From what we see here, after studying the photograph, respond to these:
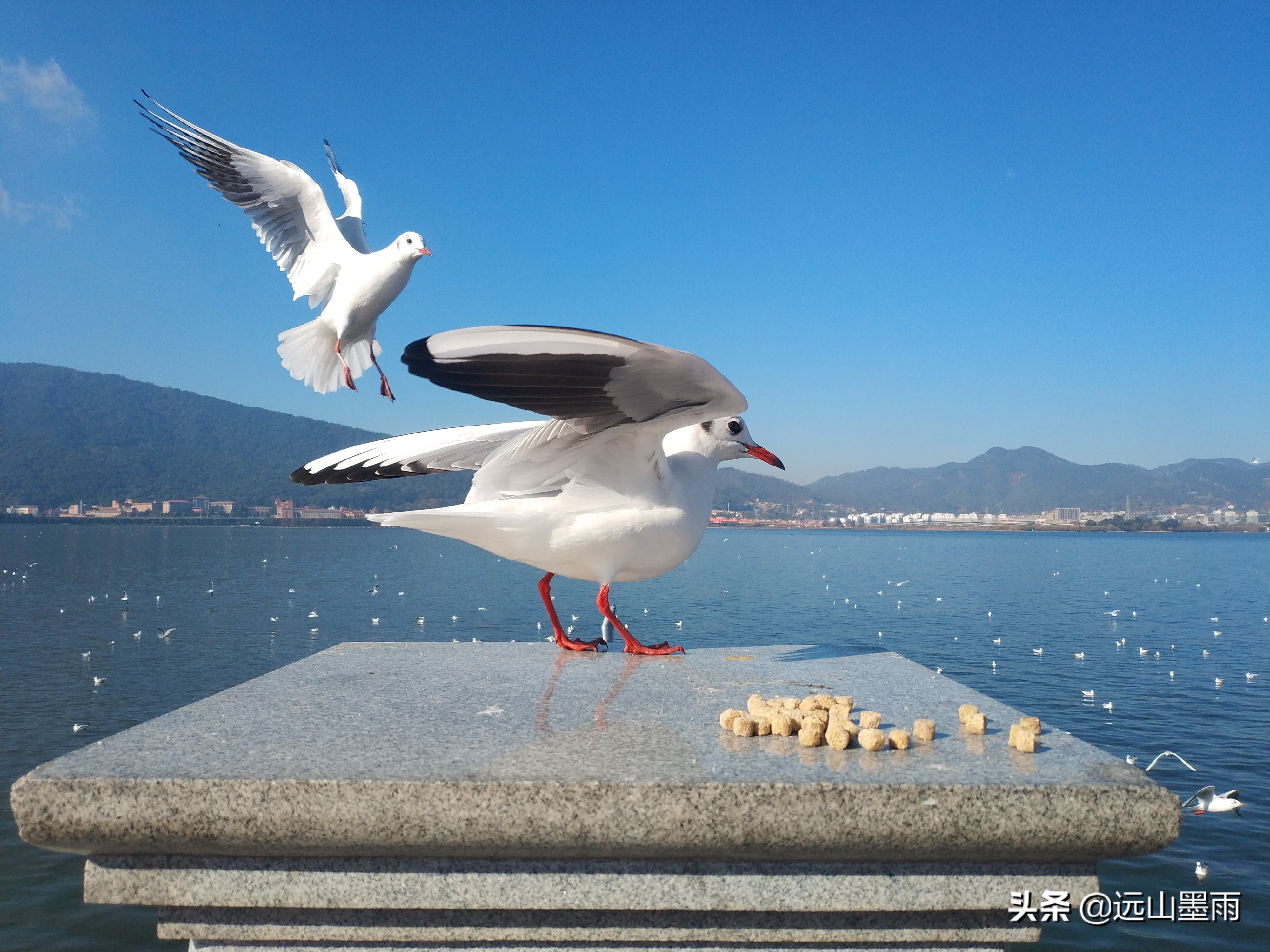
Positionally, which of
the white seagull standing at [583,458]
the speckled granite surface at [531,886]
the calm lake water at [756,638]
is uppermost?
the white seagull standing at [583,458]

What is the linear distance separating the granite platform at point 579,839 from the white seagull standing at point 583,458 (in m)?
1.63

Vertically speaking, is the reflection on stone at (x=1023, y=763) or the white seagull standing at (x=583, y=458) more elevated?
the white seagull standing at (x=583, y=458)

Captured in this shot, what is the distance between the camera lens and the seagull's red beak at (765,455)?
19.7ft

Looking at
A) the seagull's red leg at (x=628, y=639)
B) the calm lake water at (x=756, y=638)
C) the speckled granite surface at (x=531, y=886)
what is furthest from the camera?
the calm lake water at (x=756, y=638)

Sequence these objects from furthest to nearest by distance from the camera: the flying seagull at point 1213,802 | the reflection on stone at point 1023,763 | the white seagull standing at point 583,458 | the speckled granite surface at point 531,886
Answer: the flying seagull at point 1213,802 < the white seagull standing at point 583,458 < the reflection on stone at point 1023,763 < the speckled granite surface at point 531,886

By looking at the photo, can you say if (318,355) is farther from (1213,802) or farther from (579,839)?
(1213,802)

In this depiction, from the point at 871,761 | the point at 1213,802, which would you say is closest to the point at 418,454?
the point at 871,761

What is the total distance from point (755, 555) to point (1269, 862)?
102846mm

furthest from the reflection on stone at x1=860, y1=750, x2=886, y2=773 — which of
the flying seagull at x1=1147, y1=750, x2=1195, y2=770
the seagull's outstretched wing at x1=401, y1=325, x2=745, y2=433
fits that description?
the flying seagull at x1=1147, y1=750, x2=1195, y2=770

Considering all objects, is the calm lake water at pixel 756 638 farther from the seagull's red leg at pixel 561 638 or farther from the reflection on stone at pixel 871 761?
the reflection on stone at pixel 871 761

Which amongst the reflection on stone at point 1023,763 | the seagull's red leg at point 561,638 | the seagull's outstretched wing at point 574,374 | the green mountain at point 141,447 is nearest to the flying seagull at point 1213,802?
the seagull's red leg at point 561,638

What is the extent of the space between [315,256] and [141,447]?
18151 centimetres

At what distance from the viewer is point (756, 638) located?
3456cm

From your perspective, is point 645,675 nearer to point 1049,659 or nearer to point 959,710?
point 959,710
